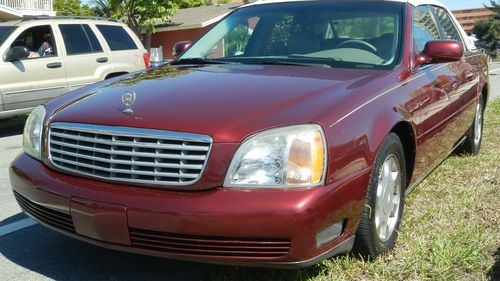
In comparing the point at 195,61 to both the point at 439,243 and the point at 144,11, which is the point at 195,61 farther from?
the point at 144,11

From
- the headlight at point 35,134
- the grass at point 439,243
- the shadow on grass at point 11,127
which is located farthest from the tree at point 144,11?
the headlight at point 35,134

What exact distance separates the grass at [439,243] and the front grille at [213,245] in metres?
0.52

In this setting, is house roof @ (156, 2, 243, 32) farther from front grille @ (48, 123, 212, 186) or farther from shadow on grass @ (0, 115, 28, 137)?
front grille @ (48, 123, 212, 186)

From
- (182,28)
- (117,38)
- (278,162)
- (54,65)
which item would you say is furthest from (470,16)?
(278,162)

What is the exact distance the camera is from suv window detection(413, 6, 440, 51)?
14.3ft

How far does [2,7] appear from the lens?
1967cm

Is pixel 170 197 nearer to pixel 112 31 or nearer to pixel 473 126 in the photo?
pixel 473 126

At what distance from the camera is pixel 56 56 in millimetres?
9305

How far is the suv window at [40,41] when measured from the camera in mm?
9242

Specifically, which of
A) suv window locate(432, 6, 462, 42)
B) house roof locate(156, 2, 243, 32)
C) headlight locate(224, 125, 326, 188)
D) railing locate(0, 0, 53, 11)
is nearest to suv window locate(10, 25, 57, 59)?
suv window locate(432, 6, 462, 42)

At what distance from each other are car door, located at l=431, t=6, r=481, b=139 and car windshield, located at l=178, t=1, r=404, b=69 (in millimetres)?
970

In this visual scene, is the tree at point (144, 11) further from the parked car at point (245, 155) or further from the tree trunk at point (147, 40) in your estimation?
the parked car at point (245, 155)

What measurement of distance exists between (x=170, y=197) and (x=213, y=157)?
0.28m

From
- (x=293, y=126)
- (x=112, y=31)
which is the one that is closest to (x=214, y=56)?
(x=293, y=126)
